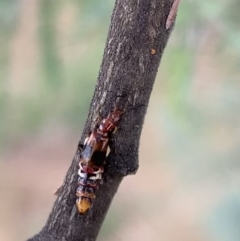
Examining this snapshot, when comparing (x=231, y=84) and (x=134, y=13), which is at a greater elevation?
(x=231, y=84)

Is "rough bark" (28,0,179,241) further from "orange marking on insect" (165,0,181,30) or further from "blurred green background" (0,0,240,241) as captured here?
"blurred green background" (0,0,240,241)

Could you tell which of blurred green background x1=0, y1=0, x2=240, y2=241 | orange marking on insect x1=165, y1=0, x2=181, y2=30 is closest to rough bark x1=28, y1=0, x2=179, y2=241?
orange marking on insect x1=165, y1=0, x2=181, y2=30

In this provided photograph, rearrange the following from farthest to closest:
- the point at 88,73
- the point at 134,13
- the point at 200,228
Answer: the point at 88,73 < the point at 200,228 < the point at 134,13

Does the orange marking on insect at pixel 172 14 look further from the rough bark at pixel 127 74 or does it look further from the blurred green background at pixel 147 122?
the blurred green background at pixel 147 122

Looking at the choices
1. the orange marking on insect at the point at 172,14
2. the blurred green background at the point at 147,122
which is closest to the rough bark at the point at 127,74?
the orange marking on insect at the point at 172,14

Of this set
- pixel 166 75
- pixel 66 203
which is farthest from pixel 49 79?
pixel 66 203

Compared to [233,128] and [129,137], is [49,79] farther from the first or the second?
[129,137]
